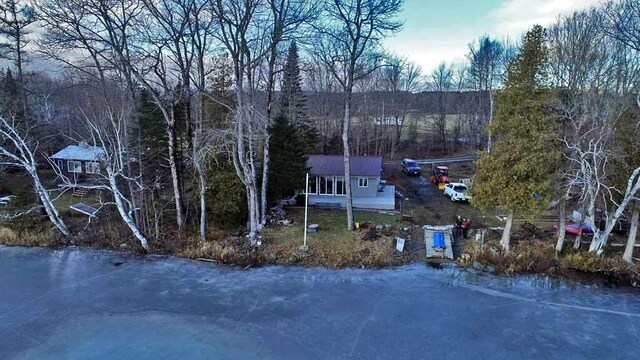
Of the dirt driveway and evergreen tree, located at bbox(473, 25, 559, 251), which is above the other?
evergreen tree, located at bbox(473, 25, 559, 251)

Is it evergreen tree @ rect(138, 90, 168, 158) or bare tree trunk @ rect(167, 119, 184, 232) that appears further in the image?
evergreen tree @ rect(138, 90, 168, 158)

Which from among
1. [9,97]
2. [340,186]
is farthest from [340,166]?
[9,97]

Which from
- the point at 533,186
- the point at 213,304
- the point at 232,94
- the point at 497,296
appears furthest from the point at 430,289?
the point at 232,94

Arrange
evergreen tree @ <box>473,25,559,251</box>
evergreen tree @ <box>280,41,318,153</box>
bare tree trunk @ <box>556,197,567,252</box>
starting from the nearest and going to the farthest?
evergreen tree @ <box>473,25,559,251</box>
bare tree trunk @ <box>556,197,567,252</box>
evergreen tree @ <box>280,41,318,153</box>

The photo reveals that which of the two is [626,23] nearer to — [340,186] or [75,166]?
[340,186]

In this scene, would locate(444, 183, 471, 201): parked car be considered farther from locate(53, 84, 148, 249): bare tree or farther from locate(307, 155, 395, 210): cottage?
locate(53, 84, 148, 249): bare tree

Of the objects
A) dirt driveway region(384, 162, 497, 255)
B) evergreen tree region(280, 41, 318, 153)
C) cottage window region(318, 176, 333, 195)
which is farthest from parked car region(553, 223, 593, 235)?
evergreen tree region(280, 41, 318, 153)
